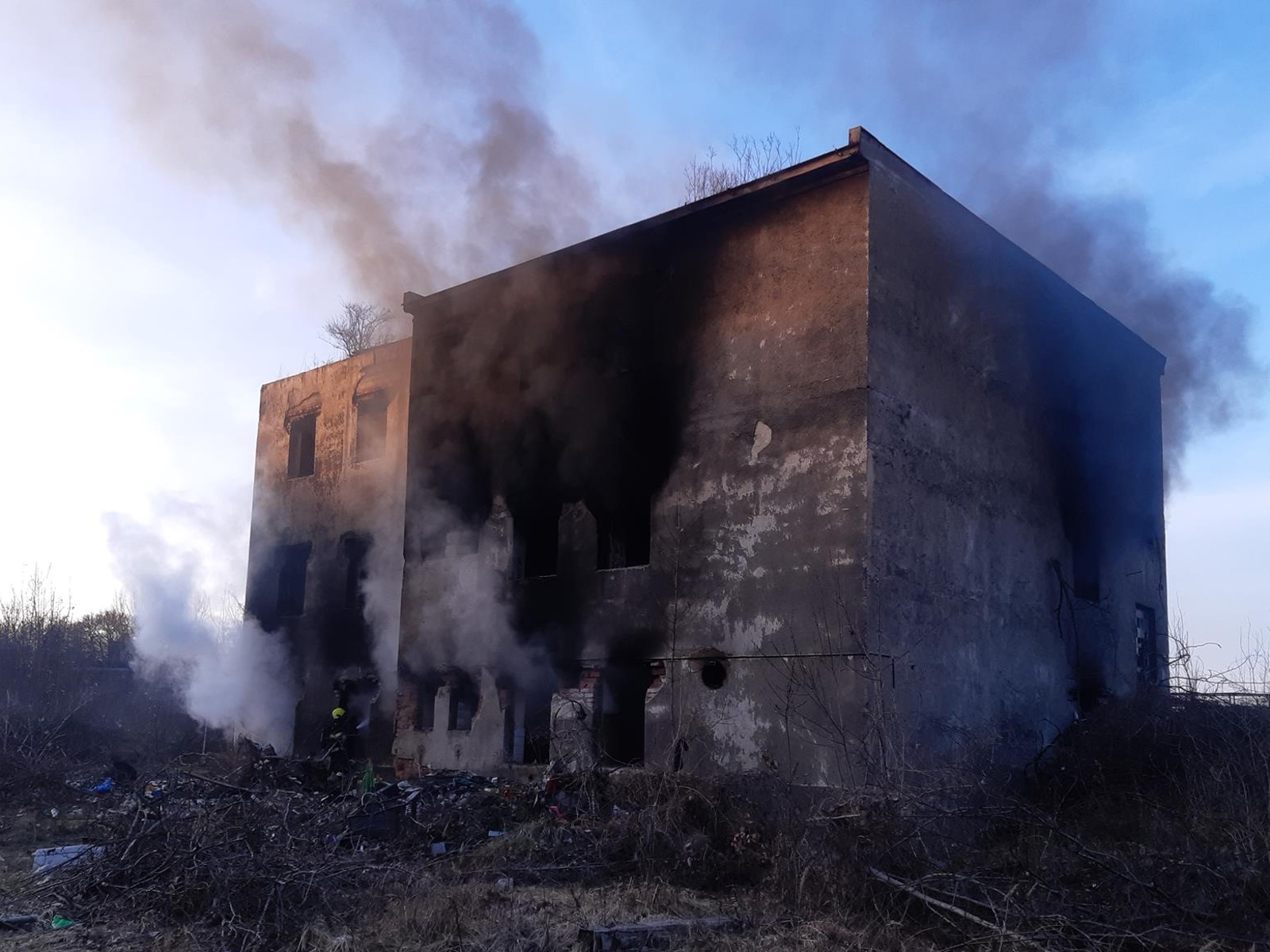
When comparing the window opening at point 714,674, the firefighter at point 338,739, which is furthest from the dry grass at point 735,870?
the firefighter at point 338,739

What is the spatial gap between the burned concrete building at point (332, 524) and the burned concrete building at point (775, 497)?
250 cm

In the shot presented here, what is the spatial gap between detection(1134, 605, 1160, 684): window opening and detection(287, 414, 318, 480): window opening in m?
14.4

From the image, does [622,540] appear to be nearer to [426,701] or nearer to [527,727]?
[527,727]

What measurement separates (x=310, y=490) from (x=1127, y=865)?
15935 millimetres

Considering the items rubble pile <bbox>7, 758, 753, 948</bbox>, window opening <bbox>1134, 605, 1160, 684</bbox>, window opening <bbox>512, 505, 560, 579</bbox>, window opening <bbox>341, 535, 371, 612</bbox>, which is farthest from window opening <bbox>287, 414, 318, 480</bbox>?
window opening <bbox>1134, 605, 1160, 684</bbox>

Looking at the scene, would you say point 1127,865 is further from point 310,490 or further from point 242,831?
point 310,490

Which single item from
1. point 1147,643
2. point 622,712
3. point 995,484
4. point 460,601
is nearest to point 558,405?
point 460,601

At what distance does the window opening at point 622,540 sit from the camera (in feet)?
43.3

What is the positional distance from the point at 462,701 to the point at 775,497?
554cm

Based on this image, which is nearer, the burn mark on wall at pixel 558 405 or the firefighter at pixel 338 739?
the burn mark on wall at pixel 558 405

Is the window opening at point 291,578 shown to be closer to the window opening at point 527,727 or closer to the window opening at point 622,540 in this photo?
the window opening at point 527,727

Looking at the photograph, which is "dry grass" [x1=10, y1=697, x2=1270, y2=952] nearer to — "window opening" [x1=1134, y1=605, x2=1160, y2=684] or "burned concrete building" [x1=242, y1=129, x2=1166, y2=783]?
"burned concrete building" [x1=242, y1=129, x2=1166, y2=783]

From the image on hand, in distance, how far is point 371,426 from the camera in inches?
753

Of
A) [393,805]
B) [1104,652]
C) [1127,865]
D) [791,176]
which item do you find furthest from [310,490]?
[1127,865]
